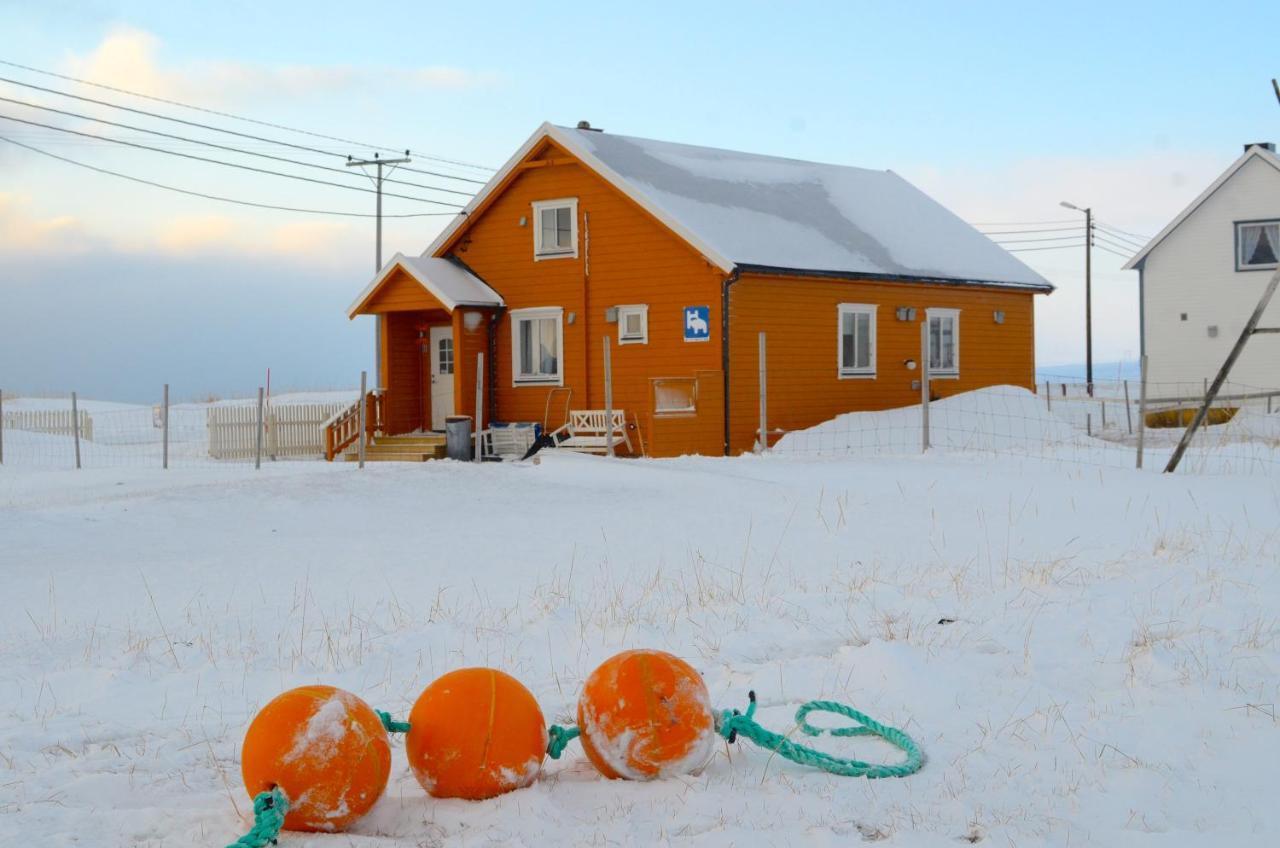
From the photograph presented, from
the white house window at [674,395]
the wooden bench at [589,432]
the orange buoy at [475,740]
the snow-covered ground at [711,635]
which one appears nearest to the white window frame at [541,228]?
the wooden bench at [589,432]

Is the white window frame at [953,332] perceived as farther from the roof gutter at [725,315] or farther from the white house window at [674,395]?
the white house window at [674,395]

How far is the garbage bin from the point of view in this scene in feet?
82.3

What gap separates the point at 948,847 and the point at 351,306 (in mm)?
23812

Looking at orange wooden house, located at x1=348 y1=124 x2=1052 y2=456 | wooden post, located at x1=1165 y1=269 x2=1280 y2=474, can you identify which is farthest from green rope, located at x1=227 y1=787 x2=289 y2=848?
orange wooden house, located at x1=348 y1=124 x2=1052 y2=456

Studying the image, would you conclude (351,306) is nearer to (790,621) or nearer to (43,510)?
(43,510)

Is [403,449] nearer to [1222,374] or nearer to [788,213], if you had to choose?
[788,213]

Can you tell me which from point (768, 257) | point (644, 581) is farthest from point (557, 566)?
point (768, 257)

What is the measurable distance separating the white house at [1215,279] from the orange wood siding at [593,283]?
63.1 feet

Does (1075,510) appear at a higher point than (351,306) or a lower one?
lower

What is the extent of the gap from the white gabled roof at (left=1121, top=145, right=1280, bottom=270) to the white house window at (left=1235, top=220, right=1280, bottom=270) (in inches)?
50.5

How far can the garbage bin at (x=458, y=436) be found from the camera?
2508cm

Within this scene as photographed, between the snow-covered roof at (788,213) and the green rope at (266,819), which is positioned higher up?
the snow-covered roof at (788,213)

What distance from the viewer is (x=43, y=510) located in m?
14.2

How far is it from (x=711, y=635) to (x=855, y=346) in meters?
18.8
